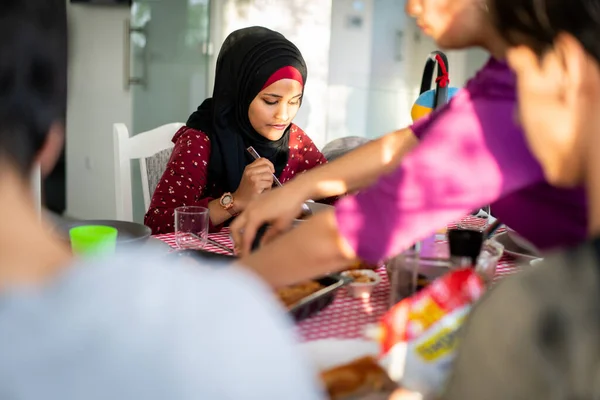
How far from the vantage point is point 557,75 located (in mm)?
723

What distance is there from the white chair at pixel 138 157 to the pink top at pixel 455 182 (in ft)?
4.22

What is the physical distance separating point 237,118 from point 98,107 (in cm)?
246

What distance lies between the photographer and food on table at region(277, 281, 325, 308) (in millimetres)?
1011

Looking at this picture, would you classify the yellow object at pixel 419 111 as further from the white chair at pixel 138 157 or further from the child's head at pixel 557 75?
the child's head at pixel 557 75

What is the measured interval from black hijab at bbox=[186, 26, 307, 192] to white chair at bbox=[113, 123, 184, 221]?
0.15 meters

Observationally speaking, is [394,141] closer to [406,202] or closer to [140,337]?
[406,202]

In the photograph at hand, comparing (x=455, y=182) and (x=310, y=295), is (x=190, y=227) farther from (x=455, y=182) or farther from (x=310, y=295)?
(x=455, y=182)

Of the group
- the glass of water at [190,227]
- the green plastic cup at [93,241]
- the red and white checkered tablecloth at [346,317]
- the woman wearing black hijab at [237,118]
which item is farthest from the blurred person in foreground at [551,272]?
the woman wearing black hijab at [237,118]

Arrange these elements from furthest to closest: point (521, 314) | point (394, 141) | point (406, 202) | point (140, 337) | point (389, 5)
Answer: point (389, 5)
point (394, 141)
point (406, 202)
point (521, 314)
point (140, 337)

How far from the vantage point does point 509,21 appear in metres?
0.77

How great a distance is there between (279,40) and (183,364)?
1797 mm

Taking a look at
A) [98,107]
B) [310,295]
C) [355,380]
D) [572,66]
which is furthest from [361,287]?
[98,107]

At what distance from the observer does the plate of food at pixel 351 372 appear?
80 cm

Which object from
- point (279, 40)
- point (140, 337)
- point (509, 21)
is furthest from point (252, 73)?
point (140, 337)
